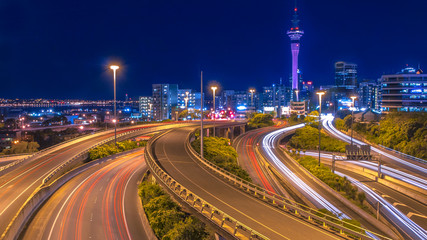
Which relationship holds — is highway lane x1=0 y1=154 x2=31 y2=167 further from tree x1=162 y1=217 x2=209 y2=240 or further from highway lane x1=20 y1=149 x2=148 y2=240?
tree x1=162 y1=217 x2=209 y2=240

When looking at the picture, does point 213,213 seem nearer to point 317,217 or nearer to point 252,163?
point 317,217

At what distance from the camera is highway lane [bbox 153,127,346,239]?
1282cm

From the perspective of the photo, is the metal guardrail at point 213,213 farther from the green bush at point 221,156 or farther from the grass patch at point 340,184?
the grass patch at point 340,184

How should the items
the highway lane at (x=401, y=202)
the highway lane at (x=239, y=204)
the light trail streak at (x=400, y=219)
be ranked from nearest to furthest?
the highway lane at (x=239, y=204)
the light trail streak at (x=400, y=219)
the highway lane at (x=401, y=202)

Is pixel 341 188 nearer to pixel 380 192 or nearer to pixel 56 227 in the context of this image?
pixel 380 192

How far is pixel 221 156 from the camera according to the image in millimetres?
33812

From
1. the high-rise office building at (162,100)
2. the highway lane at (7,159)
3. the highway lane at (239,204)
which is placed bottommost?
the highway lane at (7,159)

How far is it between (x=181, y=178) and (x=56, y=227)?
8.48m

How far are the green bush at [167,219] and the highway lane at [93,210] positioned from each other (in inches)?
50.0

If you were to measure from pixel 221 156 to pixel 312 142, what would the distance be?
32981 millimetres

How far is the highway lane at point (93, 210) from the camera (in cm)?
1891

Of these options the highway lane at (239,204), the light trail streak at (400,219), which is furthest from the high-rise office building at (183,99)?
the highway lane at (239,204)

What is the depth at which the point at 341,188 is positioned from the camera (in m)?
32.2

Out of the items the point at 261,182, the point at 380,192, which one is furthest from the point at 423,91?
the point at 261,182
